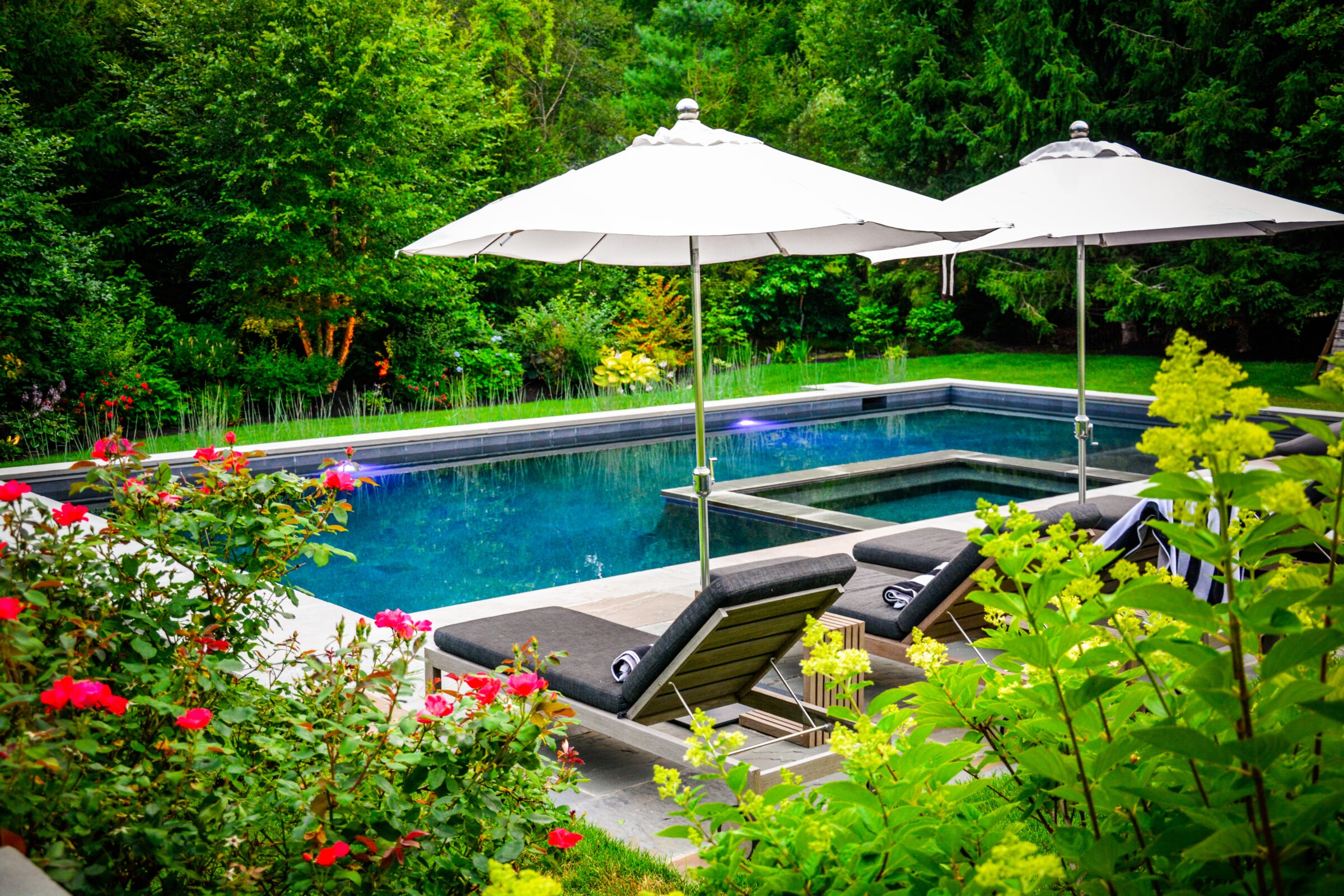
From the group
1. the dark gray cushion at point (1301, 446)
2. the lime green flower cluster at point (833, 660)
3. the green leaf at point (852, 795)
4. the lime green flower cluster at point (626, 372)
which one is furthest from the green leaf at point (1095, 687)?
the lime green flower cluster at point (626, 372)

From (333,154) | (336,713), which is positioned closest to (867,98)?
(333,154)

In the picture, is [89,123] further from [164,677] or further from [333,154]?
[164,677]

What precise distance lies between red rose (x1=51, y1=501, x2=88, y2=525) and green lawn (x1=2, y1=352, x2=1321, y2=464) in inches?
387

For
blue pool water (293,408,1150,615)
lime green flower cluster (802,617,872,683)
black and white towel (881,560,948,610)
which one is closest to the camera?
lime green flower cluster (802,617,872,683)

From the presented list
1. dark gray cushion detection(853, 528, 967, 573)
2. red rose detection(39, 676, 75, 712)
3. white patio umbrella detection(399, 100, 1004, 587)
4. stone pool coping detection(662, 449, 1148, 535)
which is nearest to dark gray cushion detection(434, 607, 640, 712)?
white patio umbrella detection(399, 100, 1004, 587)

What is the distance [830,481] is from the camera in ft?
33.8

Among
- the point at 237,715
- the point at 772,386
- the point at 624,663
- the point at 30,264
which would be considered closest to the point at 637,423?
the point at 772,386

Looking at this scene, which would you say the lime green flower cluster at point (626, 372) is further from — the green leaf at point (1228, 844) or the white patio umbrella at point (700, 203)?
the green leaf at point (1228, 844)

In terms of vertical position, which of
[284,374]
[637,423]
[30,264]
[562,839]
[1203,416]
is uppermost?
[30,264]

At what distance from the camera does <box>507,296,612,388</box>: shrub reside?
16625 mm

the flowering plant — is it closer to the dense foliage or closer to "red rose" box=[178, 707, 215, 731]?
the dense foliage

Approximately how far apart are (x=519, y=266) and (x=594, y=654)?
15.1 metres

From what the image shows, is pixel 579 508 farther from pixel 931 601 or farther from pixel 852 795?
pixel 852 795

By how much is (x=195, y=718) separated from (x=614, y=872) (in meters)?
1.63
